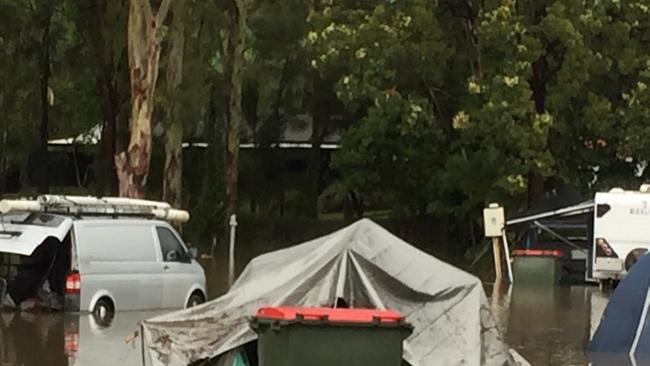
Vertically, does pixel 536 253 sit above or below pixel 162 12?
below

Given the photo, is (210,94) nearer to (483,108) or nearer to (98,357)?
(483,108)

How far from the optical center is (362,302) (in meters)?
12.0

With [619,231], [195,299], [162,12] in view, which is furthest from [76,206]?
[619,231]

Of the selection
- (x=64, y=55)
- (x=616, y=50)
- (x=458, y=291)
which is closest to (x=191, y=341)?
(x=458, y=291)

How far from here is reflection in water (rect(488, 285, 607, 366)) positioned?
18.6m

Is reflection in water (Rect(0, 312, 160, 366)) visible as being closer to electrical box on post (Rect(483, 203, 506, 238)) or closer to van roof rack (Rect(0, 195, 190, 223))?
van roof rack (Rect(0, 195, 190, 223))

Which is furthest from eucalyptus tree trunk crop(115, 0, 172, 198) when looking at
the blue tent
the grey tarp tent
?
the grey tarp tent

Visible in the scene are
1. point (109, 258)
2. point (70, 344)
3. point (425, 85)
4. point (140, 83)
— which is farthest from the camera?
point (425, 85)

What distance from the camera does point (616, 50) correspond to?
3662 cm

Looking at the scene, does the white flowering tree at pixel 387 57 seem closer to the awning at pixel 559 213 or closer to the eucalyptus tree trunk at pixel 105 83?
the awning at pixel 559 213

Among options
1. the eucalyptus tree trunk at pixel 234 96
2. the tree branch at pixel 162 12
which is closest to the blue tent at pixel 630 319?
the tree branch at pixel 162 12

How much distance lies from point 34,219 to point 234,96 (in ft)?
73.5

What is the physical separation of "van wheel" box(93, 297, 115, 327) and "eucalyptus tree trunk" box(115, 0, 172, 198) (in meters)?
9.08

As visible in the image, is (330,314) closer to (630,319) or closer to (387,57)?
(630,319)
